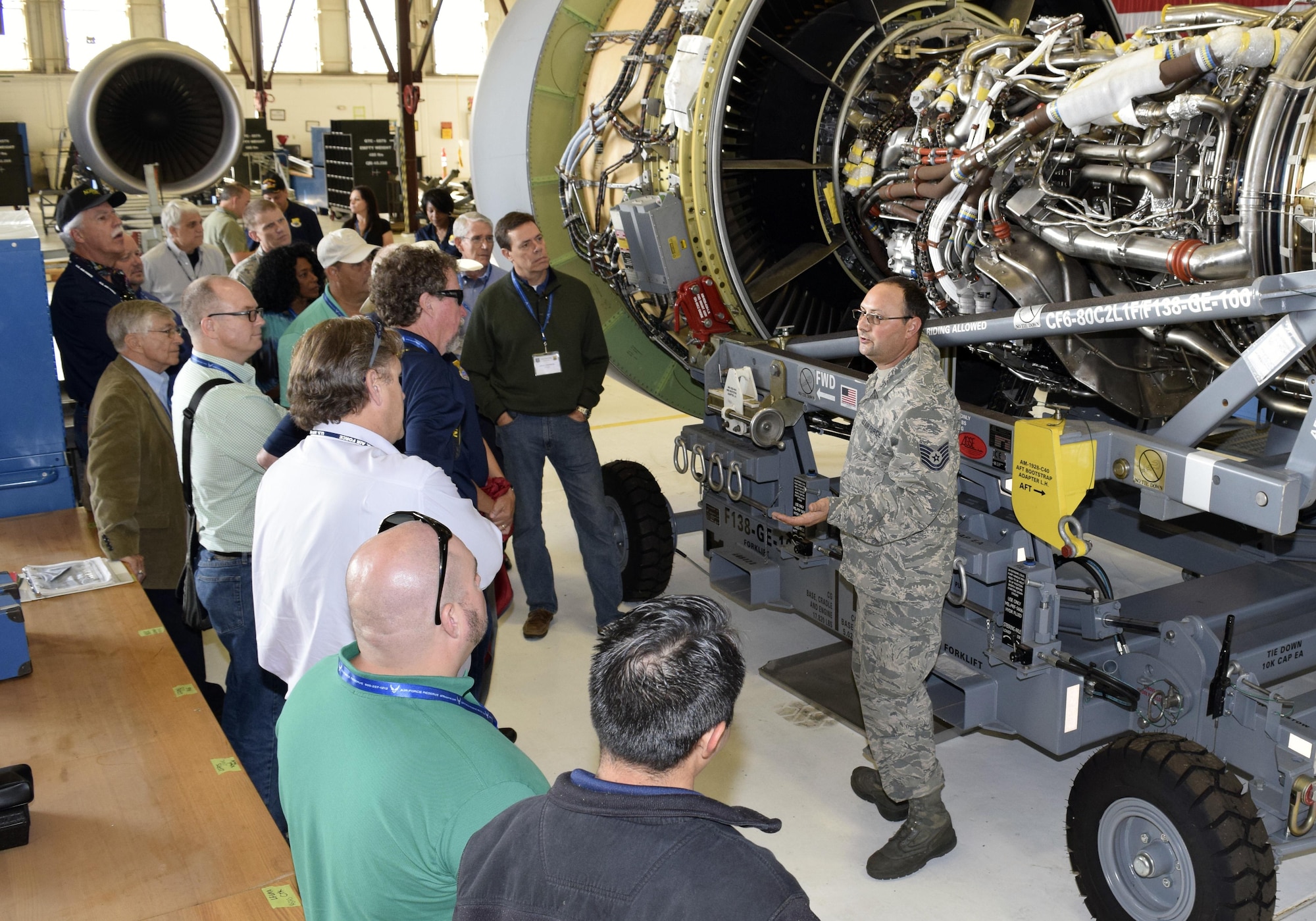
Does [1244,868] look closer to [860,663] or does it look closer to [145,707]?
[860,663]

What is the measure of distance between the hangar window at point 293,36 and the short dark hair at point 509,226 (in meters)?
24.6

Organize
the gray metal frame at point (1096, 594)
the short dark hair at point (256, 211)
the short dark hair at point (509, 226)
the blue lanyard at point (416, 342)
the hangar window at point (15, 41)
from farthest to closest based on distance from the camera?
1. the hangar window at point (15, 41)
2. the short dark hair at point (256, 211)
3. the short dark hair at point (509, 226)
4. the blue lanyard at point (416, 342)
5. the gray metal frame at point (1096, 594)

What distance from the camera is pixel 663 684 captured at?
53.2 inches

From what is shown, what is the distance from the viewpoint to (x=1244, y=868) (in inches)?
106

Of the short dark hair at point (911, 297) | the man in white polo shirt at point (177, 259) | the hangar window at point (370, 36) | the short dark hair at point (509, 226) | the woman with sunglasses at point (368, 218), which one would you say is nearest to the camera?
the short dark hair at point (911, 297)

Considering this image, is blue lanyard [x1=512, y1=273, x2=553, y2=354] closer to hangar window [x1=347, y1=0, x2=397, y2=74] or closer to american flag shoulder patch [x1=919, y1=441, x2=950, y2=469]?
american flag shoulder patch [x1=919, y1=441, x2=950, y2=469]

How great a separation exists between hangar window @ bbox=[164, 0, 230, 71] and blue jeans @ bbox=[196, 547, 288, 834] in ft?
83.9

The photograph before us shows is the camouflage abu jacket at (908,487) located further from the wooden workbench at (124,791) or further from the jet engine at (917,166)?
the wooden workbench at (124,791)

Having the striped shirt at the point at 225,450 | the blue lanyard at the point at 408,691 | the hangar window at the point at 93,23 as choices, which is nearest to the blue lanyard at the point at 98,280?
the striped shirt at the point at 225,450

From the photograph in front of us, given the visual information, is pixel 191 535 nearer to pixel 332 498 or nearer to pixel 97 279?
pixel 332 498

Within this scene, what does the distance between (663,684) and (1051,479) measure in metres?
2.26

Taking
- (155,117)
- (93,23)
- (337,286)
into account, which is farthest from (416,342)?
(93,23)

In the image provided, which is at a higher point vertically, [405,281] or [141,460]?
[405,281]

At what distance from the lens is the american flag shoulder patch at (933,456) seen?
10.3 ft
